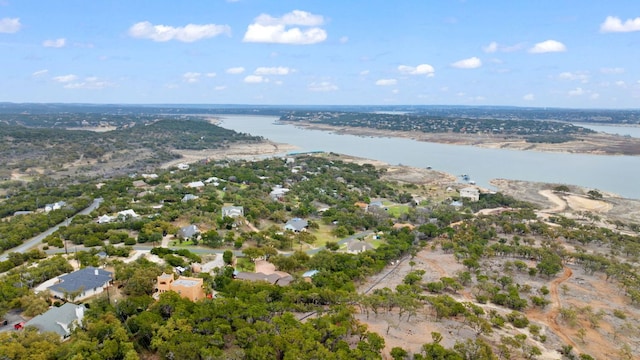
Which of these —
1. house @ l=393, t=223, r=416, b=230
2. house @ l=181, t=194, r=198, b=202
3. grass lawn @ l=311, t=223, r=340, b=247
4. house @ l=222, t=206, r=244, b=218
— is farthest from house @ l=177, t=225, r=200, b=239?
house @ l=393, t=223, r=416, b=230

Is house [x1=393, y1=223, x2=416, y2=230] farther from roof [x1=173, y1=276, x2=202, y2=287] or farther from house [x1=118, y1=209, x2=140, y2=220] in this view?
house [x1=118, y1=209, x2=140, y2=220]

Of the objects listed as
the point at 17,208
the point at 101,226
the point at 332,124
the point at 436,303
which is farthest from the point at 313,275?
the point at 332,124

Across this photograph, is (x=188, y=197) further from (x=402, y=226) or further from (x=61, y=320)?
(x=61, y=320)

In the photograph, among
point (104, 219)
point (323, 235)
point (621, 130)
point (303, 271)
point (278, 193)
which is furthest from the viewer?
point (621, 130)

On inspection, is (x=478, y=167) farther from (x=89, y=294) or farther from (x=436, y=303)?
(x=89, y=294)

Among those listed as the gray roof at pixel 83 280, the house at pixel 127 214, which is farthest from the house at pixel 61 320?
the house at pixel 127 214

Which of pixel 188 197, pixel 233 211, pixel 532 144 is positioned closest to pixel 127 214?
pixel 188 197
